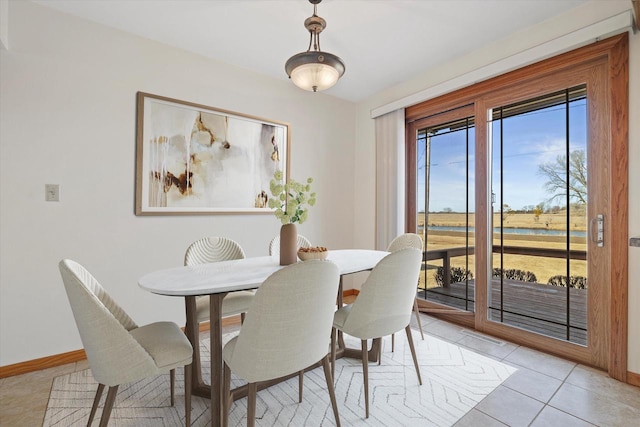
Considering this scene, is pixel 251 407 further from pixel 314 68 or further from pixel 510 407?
pixel 314 68

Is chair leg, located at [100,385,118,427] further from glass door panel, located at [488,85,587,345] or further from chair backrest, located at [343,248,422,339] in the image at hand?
glass door panel, located at [488,85,587,345]

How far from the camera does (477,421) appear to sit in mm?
1602

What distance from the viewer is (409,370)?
7.02ft

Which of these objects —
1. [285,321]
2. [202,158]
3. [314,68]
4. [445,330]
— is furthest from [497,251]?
[202,158]

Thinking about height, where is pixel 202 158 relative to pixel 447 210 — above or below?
above

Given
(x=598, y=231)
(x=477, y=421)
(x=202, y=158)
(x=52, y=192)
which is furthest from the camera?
(x=202, y=158)

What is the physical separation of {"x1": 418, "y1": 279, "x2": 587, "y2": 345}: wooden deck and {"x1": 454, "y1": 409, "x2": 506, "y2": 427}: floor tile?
1.23m

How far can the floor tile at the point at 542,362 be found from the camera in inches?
82.7

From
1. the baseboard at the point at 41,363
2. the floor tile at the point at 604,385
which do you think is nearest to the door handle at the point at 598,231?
→ the floor tile at the point at 604,385

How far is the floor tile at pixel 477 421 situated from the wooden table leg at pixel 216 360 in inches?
47.7

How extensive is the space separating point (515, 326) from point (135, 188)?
345 centimetres

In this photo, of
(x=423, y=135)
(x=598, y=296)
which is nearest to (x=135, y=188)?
(x=423, y=135)

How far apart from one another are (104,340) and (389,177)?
9.89 feet

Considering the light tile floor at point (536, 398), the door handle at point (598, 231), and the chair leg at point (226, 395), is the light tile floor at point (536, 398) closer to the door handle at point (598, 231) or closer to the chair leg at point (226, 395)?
the door handle at point (598, 231)
